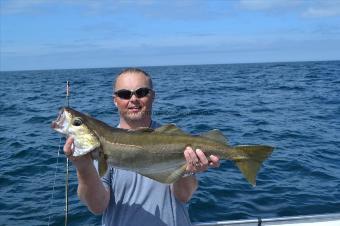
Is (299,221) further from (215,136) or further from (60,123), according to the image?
(60,123)

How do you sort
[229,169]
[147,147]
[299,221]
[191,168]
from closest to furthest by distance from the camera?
[147,147]
[191,168]
[299,221]
[229,169]

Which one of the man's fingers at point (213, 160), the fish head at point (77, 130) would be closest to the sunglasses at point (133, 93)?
the fish head at point (77, 130)

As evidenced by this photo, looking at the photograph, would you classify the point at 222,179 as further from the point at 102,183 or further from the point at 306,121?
the point at 306,121

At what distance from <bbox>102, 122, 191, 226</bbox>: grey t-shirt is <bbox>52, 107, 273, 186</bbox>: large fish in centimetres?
33

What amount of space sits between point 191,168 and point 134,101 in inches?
32.2

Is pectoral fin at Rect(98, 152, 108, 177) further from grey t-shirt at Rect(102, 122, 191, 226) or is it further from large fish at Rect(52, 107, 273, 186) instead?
grey t-shirt at Rect(102, 122, 191, 226)

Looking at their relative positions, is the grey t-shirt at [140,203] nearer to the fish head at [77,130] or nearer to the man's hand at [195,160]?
the man's hand at [195,160]

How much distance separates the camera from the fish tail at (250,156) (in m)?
4.31

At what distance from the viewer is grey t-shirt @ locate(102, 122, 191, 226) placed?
4367mm

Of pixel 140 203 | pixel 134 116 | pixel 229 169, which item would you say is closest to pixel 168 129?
pixel 134 116

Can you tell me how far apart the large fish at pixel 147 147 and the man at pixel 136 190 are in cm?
14

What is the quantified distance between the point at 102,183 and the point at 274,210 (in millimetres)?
5346

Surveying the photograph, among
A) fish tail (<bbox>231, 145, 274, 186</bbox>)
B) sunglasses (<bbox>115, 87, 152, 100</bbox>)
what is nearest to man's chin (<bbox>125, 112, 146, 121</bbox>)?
sunglasses (<bbox>115, 87, 152, 100</bbox>)

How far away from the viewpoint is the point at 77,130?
3906 millimetres
